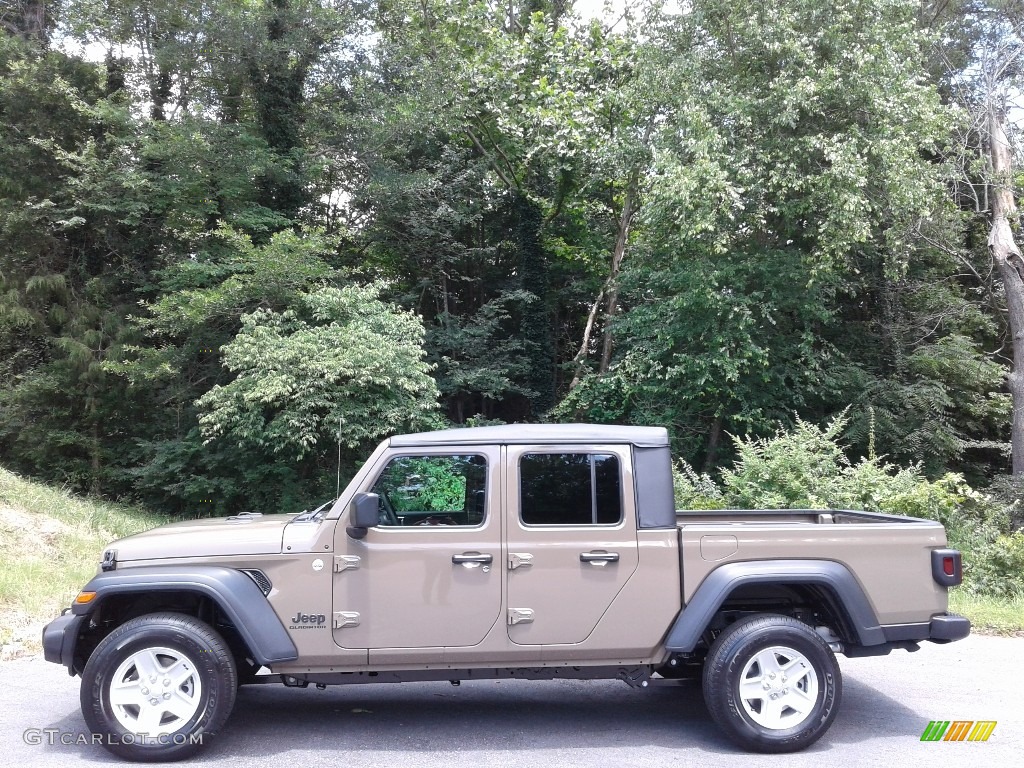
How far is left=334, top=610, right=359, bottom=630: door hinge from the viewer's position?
4.66m

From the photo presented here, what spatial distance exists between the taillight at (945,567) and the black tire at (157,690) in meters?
4.25

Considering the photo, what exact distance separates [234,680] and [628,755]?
7.69 ft

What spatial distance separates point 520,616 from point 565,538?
0.53m

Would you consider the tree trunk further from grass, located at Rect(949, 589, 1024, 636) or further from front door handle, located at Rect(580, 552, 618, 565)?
front door handle, located at Rect(580, 552, 618, 565)

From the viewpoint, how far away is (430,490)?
16.6 ft

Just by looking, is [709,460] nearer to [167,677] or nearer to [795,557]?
[795,557]

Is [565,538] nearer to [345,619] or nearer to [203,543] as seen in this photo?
[345,619]

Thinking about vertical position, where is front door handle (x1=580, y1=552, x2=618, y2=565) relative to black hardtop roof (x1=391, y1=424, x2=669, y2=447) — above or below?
Answer: below

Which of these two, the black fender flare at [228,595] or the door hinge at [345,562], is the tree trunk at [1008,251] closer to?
the door hinge at [345,562]

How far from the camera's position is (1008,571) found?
10.4 metres

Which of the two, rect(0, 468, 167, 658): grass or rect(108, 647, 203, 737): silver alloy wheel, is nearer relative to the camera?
rect(108, 647, 203, 737): silver alloy wheel

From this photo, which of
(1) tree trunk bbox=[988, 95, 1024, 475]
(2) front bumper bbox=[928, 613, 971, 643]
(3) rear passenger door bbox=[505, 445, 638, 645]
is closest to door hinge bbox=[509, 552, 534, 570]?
(3) rear passenger door bbox=[505, 445, 638, 645]

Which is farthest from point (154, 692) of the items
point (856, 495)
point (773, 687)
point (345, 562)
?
point (856, 495)

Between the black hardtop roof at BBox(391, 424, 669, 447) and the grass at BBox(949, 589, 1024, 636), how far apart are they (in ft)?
16.5
